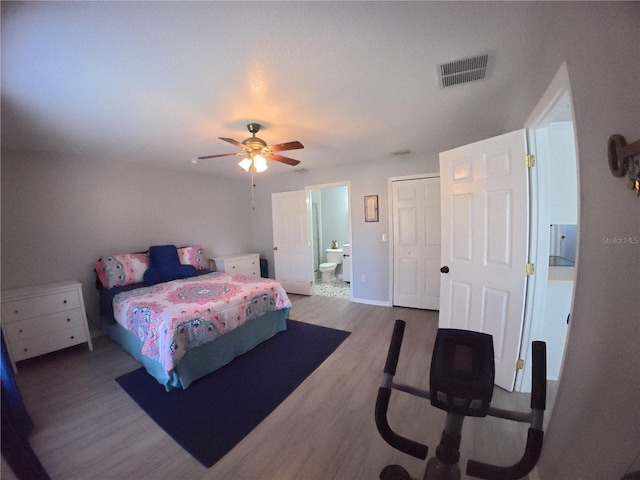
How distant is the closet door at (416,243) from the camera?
3391 mm

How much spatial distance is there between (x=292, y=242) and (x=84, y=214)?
3.00 meters

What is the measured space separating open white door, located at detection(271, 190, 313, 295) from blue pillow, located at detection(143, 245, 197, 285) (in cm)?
167

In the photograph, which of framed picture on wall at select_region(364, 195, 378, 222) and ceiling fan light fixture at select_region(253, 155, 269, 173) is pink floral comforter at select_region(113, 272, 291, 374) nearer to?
ceiling fan light fixture at select_region(253, 155, 269, 173)

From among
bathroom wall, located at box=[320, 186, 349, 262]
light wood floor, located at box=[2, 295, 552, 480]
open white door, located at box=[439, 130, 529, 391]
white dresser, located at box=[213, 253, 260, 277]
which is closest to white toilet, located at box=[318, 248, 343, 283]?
bathroom wall, located at box=[320, 186, 349, 262]

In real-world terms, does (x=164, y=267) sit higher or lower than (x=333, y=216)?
lower

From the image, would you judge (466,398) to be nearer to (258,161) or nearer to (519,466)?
(519,466)

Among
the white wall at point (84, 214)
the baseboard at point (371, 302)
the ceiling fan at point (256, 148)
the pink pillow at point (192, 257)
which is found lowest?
the baseboard at point (371, 302)

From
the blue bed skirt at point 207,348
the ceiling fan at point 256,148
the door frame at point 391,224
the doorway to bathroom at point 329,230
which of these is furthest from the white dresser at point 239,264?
the door frame at point 391,224

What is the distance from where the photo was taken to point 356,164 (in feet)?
12.7

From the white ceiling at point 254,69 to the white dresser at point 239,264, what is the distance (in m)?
2.25

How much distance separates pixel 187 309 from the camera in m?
2.08

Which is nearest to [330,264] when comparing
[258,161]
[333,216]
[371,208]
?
[333,216]

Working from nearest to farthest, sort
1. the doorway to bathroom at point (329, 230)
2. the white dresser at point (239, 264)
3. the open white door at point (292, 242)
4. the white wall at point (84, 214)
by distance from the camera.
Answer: the white wall at point (84, 214)
the white dresser at point (239, 264)
the open white door at point (292, 242)
the doorway to bathroom at point (329, 230)

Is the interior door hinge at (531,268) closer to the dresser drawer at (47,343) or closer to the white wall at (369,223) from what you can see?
the white wall at (369,223)
